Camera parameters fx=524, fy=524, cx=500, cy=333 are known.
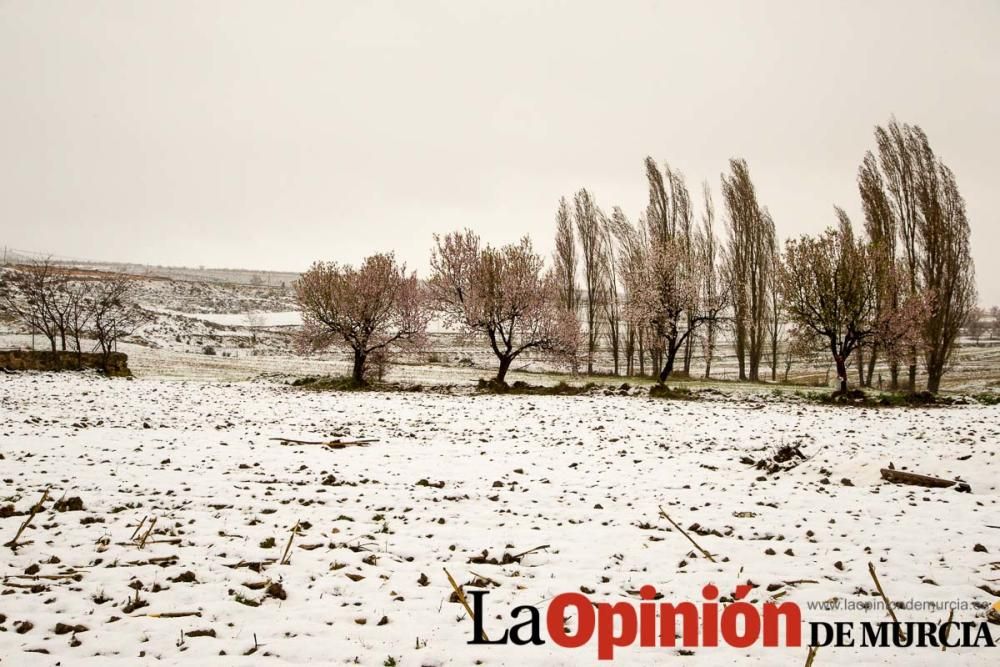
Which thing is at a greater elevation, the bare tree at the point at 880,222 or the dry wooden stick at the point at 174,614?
the bare tree at the point at 880,222

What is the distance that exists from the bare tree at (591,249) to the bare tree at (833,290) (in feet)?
55.5

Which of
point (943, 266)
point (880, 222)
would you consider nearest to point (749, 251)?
point (880, 222)

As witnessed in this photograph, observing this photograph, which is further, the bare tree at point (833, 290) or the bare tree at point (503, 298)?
the bare tree at point (503, 298)

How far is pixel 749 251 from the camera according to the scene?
127 ft

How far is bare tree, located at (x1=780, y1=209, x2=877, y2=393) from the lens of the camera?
24.1 m

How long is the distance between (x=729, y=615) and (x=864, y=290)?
24682 millimetres

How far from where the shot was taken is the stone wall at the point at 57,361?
81.0ft

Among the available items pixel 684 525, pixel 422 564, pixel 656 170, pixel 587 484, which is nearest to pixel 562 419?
pixel 587 484

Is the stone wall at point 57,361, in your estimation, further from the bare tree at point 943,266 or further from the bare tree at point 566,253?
the bare tree at point 943,266

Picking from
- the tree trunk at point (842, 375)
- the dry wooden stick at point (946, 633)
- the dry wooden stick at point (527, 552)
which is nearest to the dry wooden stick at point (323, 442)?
the dry wooden stick at point (527, 552)

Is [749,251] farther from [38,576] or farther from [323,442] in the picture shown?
[38,576]

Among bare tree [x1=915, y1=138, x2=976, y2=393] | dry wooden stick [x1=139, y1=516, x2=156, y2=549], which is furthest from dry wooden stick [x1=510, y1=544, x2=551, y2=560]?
bare tree [x1=915, y1=138, x2=976, y2=393]

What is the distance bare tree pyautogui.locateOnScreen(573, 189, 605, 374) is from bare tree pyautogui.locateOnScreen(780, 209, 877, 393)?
16.9 meters

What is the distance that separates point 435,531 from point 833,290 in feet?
79.4
